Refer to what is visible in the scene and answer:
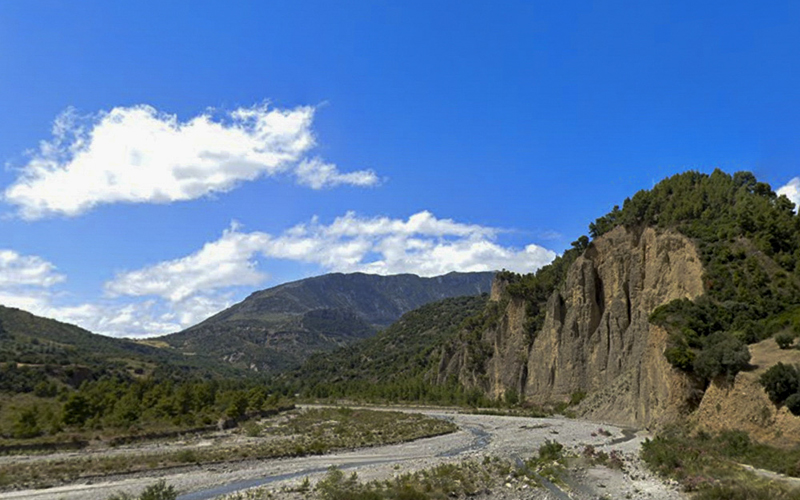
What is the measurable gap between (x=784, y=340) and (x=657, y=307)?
20.7 meters

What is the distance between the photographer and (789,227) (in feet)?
175

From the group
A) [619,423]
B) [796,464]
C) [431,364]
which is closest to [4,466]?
[796,464]

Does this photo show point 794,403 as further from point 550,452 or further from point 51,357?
point 51,357

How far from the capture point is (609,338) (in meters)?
83.9

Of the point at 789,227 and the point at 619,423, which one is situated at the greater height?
the point at 789,227

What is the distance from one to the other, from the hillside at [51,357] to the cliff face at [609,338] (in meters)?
81.7

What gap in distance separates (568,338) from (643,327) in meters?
21.6

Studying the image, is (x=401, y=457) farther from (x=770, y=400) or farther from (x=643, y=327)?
(x=643, y=327)

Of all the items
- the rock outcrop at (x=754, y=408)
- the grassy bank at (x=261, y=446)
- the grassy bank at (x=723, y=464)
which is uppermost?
the rock outcrop at (x=754, y=408)

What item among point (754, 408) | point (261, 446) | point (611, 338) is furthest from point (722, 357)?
point (611, 338)

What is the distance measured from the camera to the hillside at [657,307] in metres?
42.5

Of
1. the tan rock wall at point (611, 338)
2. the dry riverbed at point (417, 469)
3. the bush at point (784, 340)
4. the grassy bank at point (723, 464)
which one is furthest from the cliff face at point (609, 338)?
the grassy bank at point (723, 464)

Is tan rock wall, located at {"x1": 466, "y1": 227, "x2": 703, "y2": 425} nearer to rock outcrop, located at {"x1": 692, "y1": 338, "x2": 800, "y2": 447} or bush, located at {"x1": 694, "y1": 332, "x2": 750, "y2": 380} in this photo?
bush, located at {"x1": 694, "y1": 332, "x2": 750, "y2": 380}

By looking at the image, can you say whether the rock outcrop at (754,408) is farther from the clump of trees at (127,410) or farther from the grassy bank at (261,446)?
the clump of trees at (127,410)
